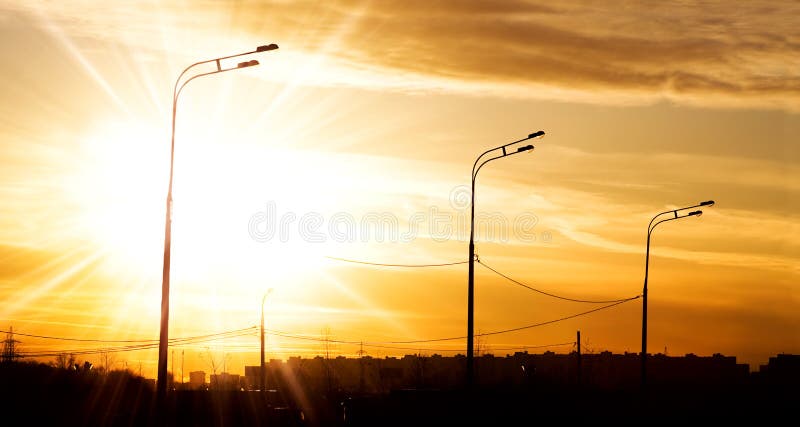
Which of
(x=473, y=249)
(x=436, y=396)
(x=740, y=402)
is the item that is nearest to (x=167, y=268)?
(x=473, y=249)

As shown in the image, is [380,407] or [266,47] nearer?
[266,47]

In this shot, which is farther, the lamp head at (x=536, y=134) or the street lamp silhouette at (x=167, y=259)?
the lamp head at (x=536, y=134)

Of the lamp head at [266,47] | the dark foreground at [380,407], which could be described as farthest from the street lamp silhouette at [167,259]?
the dark foreground at [380,407]

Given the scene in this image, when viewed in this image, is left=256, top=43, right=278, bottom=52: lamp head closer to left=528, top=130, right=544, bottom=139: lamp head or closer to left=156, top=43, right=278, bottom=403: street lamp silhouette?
left=156, top=43, right=278, bottom=403: street lamp silhouette

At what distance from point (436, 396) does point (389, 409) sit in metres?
2.65

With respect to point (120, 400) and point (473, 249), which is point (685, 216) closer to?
point (473, 249)

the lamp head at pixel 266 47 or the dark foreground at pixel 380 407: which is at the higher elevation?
the lamp head at pixel 266 47

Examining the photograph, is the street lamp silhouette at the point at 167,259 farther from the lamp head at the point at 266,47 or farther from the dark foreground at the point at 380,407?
the dark foreground at the point at 380,407

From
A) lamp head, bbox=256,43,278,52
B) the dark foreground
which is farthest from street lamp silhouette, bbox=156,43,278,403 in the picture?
the dark foreground

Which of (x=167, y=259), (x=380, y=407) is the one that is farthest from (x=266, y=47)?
(x=380, y=407)

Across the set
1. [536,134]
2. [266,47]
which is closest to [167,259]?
[266,47]

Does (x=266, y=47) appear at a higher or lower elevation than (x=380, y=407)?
higher

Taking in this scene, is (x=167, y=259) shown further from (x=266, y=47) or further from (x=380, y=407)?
(x=380, y=407)

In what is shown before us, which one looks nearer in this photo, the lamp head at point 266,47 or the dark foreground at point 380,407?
the lamp head at point 266,47
